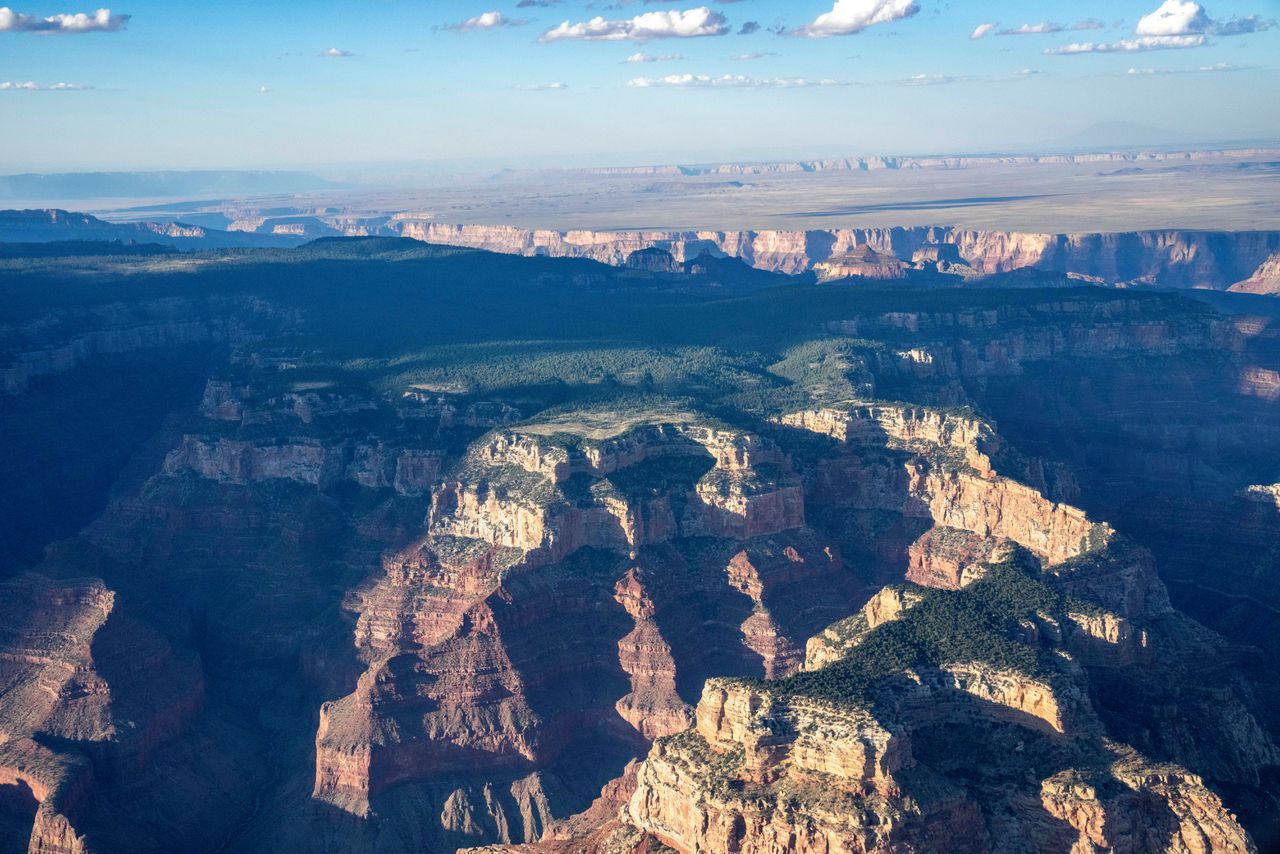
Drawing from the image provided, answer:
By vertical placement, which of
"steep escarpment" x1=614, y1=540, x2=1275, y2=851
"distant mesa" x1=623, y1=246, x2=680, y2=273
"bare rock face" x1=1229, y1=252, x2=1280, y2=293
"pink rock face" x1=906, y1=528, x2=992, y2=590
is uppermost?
"steep escarpment" x1=614, y1=540, x2=1275, y2=851

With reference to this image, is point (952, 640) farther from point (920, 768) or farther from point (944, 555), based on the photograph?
point (944, 555)

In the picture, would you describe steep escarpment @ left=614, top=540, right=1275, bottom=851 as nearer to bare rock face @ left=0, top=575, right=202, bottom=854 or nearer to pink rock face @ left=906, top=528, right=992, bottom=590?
pink rock face @ left=906, top=528, right=992, bottom=590

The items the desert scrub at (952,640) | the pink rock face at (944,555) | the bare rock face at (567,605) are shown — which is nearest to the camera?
the desert scrub at (952,640)

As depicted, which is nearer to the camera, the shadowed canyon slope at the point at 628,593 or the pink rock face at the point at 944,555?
the shadowed canyon slope at the point at 628,593

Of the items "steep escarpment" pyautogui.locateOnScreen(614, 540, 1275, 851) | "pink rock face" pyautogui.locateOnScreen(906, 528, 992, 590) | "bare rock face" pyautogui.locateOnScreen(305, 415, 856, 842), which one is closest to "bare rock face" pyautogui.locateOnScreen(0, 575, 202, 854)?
"bare rock face" pyautogui.locateOnScreen(305, 415, 856, 842)

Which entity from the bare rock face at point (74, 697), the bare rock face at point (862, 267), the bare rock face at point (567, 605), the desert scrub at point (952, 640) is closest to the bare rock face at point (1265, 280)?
the bare rock face at point (862, 267)

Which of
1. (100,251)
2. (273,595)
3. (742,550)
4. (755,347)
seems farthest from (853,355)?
(100,251)

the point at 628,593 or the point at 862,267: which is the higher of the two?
the point at 862,267

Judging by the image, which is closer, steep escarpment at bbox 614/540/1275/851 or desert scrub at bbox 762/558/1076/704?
steep escarpment at bbox 614/540/1275/851

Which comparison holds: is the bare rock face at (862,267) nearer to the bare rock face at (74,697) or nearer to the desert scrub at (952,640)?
the bare rock face at (74,697)

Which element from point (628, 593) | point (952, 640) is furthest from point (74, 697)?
point (952, 640)
